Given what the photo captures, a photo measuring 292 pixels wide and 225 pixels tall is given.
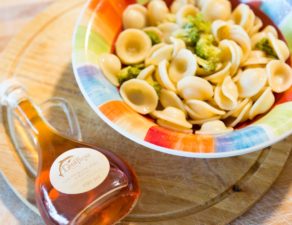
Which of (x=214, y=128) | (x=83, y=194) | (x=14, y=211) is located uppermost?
(x=214, y=128)

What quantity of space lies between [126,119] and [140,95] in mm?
130

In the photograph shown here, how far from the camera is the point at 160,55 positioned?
92 cm

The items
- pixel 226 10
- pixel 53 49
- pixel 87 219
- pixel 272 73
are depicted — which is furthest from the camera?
pixel 53 49

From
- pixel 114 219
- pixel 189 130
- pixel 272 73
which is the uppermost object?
pixel 272 73

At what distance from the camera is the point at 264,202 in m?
0.82

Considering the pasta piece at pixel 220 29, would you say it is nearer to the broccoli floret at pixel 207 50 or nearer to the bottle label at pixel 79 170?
the broccoli floret at pixel 207 50

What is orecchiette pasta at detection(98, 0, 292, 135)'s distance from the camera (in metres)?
0.85

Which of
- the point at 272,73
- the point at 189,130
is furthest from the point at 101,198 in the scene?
the point at 272,73

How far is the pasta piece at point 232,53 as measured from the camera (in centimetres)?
89

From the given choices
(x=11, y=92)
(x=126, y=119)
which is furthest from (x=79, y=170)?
(x=11, y=92)

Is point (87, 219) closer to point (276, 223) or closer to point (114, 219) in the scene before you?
point (114, 219)

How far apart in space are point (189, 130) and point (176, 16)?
1.11ft

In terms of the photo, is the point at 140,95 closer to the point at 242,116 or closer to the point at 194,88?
the point at 194,88

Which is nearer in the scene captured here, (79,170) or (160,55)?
(79,170)
